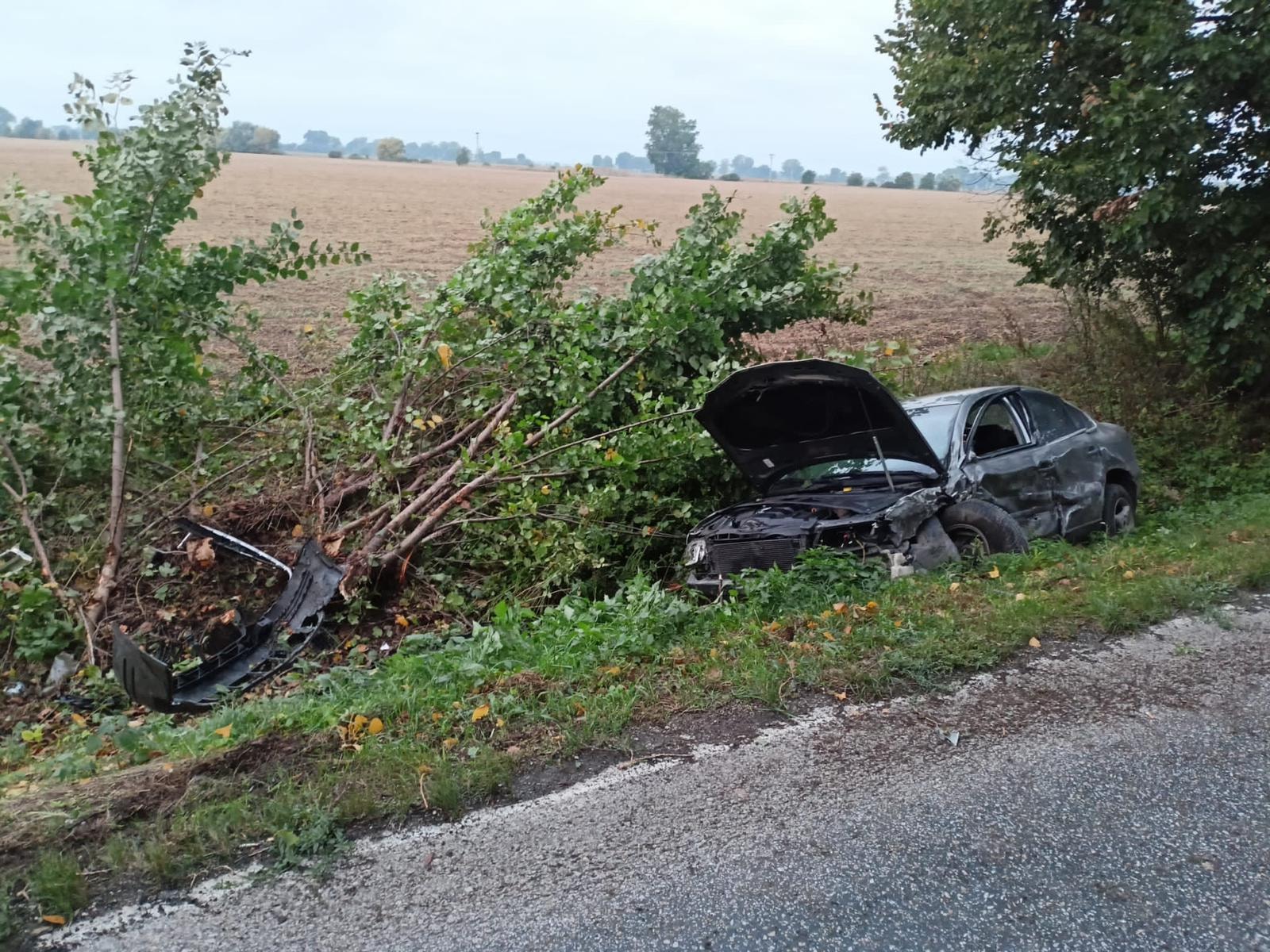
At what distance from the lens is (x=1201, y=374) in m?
12.3

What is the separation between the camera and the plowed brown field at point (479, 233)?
17281 mm

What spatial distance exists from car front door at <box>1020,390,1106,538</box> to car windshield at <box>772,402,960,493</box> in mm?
931

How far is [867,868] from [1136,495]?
22.9 feet

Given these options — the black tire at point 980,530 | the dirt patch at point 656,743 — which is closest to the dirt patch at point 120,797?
the dirt patch at point 656,743

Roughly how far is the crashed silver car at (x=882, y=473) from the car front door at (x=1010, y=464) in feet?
0.04

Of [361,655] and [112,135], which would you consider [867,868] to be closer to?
[361,655]

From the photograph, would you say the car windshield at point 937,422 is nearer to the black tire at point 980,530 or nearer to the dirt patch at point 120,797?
the black tire at point 980,530

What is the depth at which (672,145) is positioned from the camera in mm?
93688

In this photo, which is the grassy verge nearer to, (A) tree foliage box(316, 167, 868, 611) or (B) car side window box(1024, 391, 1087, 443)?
(B) car side window box(1024, 391, 1087, 443)

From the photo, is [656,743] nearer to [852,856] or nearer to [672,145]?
[852,856]

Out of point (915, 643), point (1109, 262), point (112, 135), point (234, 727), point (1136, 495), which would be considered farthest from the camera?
point (1109, 262)

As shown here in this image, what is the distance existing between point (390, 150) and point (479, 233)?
69.1 m

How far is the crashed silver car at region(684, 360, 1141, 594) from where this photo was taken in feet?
22.0

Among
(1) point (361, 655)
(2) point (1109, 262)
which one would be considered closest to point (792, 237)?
(2) point (1109, 262)
